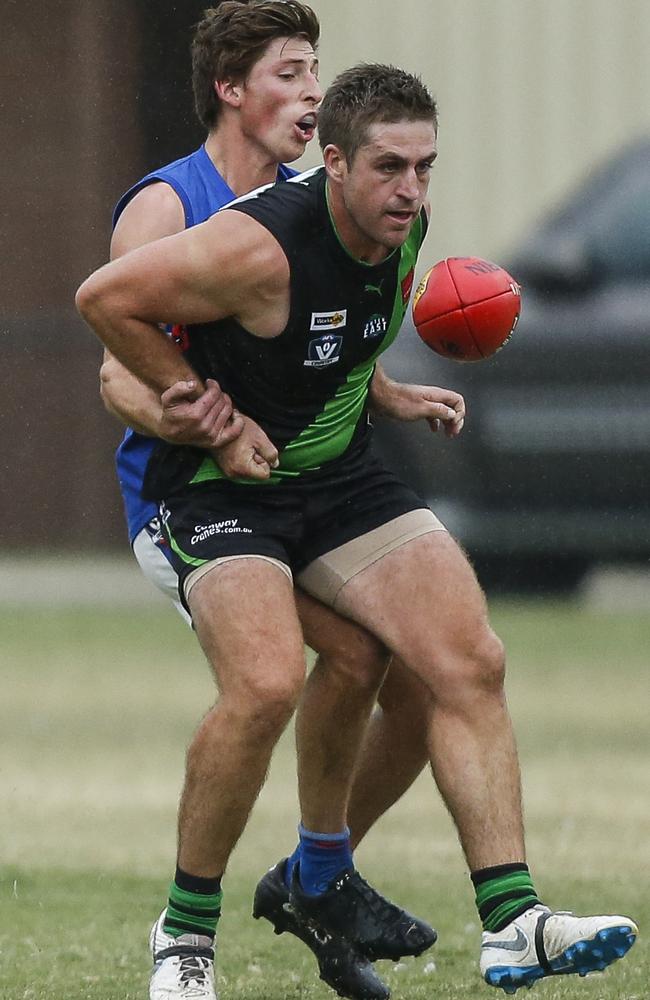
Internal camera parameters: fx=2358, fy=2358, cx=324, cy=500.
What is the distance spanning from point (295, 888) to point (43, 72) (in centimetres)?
465

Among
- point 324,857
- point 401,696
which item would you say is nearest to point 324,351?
point 401,696

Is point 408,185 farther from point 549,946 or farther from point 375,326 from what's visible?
point 549,946

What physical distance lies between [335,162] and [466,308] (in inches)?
23.3

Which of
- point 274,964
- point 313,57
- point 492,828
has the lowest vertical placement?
point 274,964

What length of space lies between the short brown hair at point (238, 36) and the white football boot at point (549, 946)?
7.53 feet

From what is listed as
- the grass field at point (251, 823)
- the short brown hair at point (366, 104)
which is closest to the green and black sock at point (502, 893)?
the grass field at point (251, 823)

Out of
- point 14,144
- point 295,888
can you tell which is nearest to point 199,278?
point 295,888

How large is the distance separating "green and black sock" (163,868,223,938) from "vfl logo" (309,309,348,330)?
49.6 inches

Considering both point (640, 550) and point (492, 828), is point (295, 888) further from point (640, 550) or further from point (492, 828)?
point (640, 550)

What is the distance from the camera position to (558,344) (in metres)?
12.5

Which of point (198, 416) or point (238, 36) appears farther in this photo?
point (238, 36)

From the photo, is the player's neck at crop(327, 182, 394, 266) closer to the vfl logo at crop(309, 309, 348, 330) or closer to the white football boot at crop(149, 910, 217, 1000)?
the vfl logo at crop(309, 309, 348, 330)

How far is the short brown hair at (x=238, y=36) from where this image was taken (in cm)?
594

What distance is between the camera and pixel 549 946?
15.8 feet
